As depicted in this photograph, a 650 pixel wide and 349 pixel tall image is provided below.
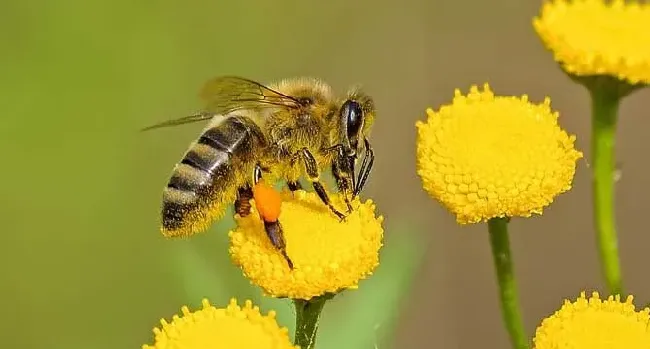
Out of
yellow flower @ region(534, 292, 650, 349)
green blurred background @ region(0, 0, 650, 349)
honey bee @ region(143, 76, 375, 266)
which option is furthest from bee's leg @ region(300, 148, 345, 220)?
green blurred background @ region(0, 0, 650, 349)

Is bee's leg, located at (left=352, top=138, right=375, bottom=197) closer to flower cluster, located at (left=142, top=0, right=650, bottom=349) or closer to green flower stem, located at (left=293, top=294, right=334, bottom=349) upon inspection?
flower cluster, located at (left=142, top=0, right=650, bottom=349)

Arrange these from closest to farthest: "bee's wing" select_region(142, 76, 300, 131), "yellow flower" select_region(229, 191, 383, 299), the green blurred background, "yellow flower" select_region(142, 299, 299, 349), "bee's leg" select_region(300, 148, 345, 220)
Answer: "yellow flower" select_region(142, 299, 299, 349), "yellow flower" select_region(229, 191, 383, 299), "bee's leg" select_region(300, 148, 345, 220), "bee's wing" select_region(142, 76, 300, 131), the green blurred background

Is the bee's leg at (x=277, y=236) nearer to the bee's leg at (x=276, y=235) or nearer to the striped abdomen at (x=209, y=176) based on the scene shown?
the bee's leg at (x=276, y=235)

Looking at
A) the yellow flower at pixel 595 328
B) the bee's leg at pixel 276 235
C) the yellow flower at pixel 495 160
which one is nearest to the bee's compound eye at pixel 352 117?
the yellow flower at pixel 495 160

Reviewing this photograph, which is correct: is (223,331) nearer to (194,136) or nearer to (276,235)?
(276,235)

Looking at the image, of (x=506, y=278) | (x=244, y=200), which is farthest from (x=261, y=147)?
(x=506, y=278)
